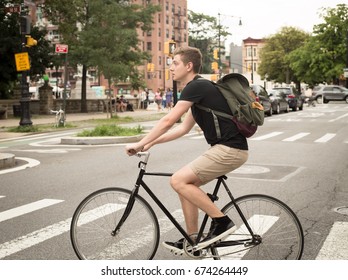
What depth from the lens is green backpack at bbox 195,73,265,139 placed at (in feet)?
12.5

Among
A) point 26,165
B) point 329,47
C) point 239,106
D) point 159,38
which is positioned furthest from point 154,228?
point 159,38

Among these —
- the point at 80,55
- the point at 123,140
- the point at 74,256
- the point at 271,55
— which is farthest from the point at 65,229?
the point at 271,55

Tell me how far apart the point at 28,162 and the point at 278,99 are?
24399 mm

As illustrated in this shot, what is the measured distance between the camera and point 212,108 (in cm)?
383

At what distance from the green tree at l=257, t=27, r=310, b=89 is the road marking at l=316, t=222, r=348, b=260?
90036 mm

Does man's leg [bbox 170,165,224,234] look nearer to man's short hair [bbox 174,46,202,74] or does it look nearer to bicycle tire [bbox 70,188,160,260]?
bicycle tire [bbox 70,188,160,260]

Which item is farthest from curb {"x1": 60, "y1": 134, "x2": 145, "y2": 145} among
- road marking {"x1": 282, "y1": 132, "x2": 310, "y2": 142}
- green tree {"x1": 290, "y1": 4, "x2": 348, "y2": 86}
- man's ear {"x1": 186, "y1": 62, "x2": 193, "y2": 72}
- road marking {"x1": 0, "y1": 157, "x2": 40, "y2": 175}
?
green tree {"x1": 290, "y1": 4, "x2": 348, "y2": 86}

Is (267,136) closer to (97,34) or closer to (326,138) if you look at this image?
(326,138)

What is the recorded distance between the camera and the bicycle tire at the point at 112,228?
4.10 meters

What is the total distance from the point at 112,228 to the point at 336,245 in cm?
223

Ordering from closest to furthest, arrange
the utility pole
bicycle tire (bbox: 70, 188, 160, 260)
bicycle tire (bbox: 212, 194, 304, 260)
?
bicycle tire (bbox: 212, 194, 304, 260) < bicycle tire (bbox: 70, 188, 160, 260) < the utility pole

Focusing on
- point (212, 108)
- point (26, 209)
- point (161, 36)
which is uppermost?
point (161, 36)

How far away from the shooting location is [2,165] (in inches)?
424
